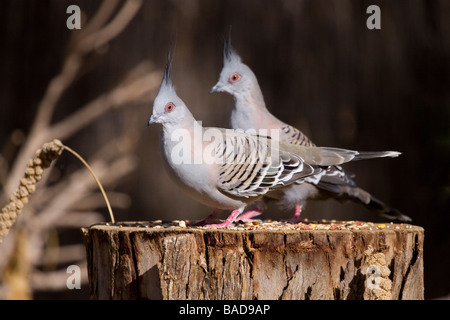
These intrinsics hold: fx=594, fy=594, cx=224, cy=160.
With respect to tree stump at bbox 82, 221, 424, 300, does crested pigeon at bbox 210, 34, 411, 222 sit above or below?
above

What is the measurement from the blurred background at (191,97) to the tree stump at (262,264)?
5.40 feet

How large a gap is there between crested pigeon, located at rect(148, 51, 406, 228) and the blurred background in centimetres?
146

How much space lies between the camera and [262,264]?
6.88 ft

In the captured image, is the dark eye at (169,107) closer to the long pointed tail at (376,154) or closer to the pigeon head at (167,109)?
the pigeon head at (167,109)

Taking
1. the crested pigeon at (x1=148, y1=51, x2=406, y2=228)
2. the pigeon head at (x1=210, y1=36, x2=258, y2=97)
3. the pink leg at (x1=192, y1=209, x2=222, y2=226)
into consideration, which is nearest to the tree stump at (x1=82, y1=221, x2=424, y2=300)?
the crested pigeon at (x1=148, y1=51, x2=406, y2=228)

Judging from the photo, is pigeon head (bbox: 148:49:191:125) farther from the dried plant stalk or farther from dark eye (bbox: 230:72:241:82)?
dark eye (bbox: 230:72:241:82)

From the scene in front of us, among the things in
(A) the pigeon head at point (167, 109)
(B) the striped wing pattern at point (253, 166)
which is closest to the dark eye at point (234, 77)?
(B) the striped wing pattern at point (253, 166)

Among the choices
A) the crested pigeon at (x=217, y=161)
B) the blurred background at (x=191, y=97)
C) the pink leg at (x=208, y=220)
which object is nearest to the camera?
the crested pigeon at (x=217, y=161)

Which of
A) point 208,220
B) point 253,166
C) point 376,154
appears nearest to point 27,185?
point 208,220

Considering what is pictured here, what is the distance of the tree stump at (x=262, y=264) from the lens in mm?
2066

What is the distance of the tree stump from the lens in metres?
2.07

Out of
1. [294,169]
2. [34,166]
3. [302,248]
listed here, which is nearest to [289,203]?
[294,169]

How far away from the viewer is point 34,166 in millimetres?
2102

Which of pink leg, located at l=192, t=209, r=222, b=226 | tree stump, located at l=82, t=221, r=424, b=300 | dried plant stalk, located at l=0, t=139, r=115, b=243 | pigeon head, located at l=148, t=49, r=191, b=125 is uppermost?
pigeon head, located at l=148, t=49, r=191, b=125
